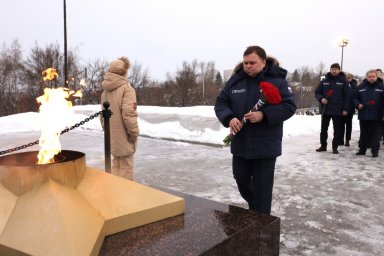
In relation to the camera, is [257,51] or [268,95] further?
[257,51]

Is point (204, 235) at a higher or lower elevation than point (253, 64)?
lower

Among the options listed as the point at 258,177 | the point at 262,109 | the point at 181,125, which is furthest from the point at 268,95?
the point at 181,125

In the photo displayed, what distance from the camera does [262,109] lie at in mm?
3070

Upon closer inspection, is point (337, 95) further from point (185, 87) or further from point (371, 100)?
point (185, 87)

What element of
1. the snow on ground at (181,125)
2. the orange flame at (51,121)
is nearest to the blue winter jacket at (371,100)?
the snow on ground at (181,125)

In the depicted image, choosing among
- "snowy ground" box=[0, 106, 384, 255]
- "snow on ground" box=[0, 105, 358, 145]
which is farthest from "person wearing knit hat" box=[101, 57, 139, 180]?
"snow on ground" box=[0, 105, 358, 145]

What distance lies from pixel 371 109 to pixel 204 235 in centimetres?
627

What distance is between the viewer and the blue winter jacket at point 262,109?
313 cm

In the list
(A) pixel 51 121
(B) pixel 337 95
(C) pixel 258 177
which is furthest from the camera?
(B) pixel 337 95

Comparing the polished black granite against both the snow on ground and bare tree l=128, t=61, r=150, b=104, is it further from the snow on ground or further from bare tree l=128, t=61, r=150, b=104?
bare tree l=128, t=61, r=150, b=104

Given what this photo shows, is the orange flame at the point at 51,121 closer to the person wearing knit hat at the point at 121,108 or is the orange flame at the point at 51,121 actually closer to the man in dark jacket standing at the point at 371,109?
the person wearing knit hat at the point at 121,108

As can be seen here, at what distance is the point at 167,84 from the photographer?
3781 cm

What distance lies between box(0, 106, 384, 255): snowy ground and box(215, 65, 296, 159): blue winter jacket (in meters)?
0.93

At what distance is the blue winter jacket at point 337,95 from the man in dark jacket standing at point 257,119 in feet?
16.0
